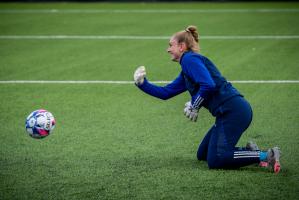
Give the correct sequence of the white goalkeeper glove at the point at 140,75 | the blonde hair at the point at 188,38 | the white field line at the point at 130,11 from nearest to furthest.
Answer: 1. the blonde hair at the point at 188,38
2. the white goalkeeper glove at the point at 140,75
3. the white field line at the point at 130,11

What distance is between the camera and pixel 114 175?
19.9 ft

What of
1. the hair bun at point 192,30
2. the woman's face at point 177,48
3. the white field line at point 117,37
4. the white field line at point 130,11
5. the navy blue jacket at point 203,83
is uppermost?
the white field line at point 130,11

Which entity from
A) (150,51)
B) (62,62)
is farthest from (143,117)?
(150,51)

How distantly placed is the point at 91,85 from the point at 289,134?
3960mm

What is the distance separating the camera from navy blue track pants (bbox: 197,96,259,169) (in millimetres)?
6062

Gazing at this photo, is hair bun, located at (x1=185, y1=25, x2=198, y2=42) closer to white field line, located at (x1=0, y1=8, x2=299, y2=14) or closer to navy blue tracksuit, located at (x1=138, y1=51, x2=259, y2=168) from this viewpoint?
navy blue tracksuit, located at (x1=138, y1=51, x2=259, y2=168)

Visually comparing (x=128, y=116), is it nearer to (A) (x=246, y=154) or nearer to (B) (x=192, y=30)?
(B) (x=192, y=30)

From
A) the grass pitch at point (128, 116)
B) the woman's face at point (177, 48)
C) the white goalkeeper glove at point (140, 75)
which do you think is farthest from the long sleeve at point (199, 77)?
the grass pitch at point (128, 116)

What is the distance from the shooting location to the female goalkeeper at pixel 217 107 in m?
6.02

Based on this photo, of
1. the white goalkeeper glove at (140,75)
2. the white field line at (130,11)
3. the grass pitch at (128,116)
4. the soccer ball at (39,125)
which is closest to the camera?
the grass pitch at (128,116)

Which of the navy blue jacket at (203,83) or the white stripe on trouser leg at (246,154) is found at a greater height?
the navy blue jacket at (203,83)

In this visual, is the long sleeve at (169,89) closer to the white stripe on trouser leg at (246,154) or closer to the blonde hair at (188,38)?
the blonde hair at (188,38)

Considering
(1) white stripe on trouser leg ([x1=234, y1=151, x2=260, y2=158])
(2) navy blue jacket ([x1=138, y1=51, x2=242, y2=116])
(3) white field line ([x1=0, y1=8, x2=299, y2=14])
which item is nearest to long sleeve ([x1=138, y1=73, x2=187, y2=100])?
(2) navy blue jacket ([x1=138, y1=51, x2=242, y2=116])

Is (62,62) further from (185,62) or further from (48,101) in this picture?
(185,62)
